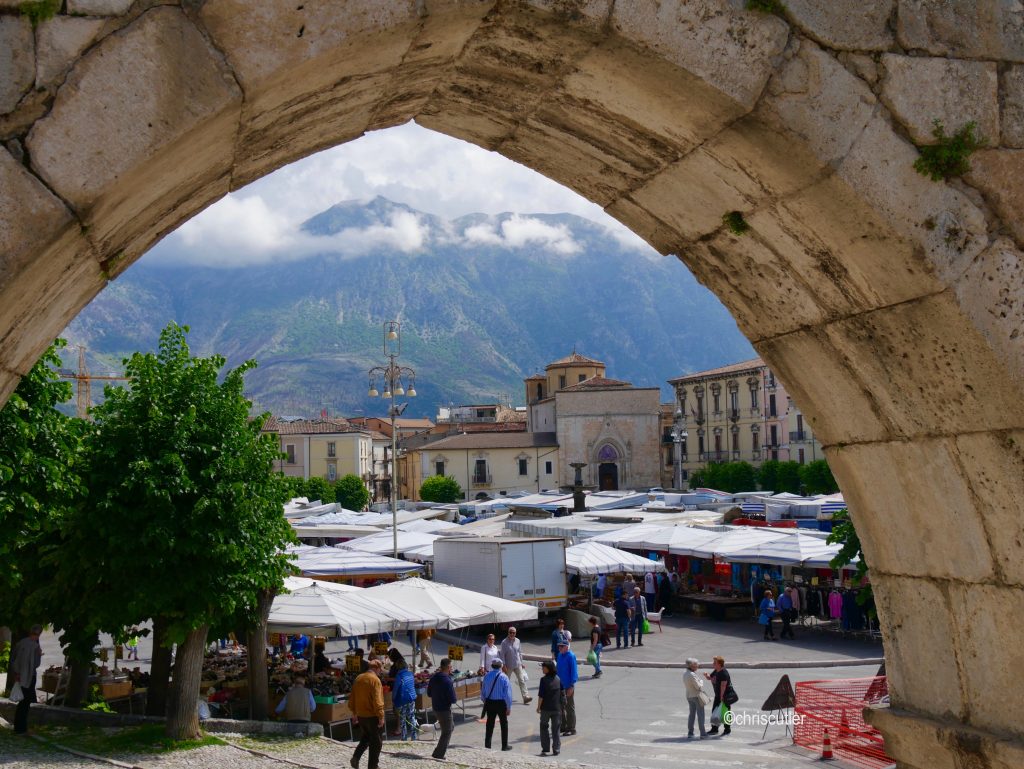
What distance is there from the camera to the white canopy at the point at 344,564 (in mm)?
22764

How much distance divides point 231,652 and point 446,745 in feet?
26.4

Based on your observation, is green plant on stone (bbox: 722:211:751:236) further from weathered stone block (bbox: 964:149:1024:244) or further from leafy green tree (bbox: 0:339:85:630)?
leafy green tree (bbox: 0:339:85:630)

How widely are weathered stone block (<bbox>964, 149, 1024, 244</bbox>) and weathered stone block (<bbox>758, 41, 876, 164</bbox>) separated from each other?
407mm

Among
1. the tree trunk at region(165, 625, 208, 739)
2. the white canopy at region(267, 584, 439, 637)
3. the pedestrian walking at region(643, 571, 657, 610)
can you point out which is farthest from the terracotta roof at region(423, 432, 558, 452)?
the tree trunk at region(165, 625, 208, 739)

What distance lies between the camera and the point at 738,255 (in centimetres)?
379

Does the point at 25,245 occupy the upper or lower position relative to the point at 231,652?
upper

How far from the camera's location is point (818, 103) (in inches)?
121

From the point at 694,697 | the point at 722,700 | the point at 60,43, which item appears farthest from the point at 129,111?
the point at 722,700

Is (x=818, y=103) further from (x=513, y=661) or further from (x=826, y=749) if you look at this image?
(x=513, y=661)

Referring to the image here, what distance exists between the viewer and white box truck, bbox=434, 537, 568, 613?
23281 millimetres

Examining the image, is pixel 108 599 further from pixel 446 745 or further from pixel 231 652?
pixel 231 652

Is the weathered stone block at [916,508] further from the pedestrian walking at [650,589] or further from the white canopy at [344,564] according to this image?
the pedestrian walking at [650,589]

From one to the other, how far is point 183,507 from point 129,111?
428 inches

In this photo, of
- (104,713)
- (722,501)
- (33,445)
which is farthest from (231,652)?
(722,501)
